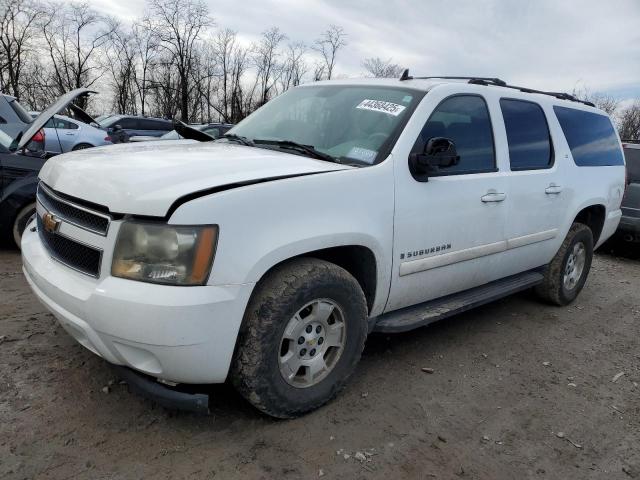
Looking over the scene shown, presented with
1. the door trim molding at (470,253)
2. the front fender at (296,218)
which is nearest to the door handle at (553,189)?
the door trim molding at (470,253)

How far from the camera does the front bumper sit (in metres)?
2.06

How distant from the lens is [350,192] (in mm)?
2613

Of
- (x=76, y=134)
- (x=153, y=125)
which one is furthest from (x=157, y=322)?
(x=153, y=125)

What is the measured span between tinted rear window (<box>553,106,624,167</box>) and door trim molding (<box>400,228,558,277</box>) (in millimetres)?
864

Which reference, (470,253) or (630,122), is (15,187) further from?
(630,122)

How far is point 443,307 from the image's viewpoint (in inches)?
132

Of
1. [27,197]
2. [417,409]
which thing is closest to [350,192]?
[417,409]

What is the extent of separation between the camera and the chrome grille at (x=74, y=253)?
7.24 ft

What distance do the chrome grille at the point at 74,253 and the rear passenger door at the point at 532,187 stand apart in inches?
110

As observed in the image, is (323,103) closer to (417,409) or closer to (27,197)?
(417,409)

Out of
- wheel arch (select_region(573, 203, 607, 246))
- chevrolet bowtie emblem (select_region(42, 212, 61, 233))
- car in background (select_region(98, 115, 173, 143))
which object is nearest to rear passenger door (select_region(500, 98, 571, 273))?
wheel arch (select_region(573, 203, 607, 246))

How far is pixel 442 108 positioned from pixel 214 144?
59.3 inches

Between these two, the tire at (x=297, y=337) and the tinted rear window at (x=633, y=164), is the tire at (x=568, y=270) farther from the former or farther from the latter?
the tinted rear window at (x=633, y=164)

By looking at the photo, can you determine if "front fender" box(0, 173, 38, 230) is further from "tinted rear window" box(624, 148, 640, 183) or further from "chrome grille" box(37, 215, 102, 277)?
"tinted rear window" box(624, 148, 640, 183)
